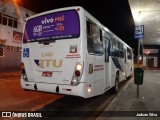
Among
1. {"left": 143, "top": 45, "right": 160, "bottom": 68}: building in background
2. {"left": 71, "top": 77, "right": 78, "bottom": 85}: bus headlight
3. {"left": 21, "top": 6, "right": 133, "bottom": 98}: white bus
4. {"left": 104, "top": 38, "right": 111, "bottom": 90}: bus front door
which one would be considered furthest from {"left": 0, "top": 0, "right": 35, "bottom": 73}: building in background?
{"left": 143, "top": 45, "right": 160, "bottom": 68}: building in background

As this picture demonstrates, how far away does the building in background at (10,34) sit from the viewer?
17323mm

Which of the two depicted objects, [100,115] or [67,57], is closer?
[67,57]

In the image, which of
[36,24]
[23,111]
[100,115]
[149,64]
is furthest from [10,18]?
[149,64]

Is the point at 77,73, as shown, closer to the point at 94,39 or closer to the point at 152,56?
the point at 94,39

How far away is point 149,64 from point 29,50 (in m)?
48.4

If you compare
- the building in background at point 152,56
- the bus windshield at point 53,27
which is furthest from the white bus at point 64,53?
the building in background at point 152,56

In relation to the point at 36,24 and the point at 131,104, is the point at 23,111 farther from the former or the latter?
the point at 131,104

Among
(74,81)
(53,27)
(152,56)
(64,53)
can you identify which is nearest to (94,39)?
(64,53)

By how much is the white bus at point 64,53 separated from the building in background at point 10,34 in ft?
39.0

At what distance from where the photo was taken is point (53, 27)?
6074 mm

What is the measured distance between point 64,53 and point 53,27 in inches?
40.8

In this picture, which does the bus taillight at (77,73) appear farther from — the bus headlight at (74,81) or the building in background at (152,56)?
the building in background at (152,56)

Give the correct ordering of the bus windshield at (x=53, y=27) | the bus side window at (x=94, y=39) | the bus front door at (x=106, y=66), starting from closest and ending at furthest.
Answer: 1. the bus windshield at (x=53, y=27)
2. the bus side window at (x=94, y=39)
3. the bus front door at (x=106, y=66)

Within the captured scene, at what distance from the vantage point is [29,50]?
21.4 ft
